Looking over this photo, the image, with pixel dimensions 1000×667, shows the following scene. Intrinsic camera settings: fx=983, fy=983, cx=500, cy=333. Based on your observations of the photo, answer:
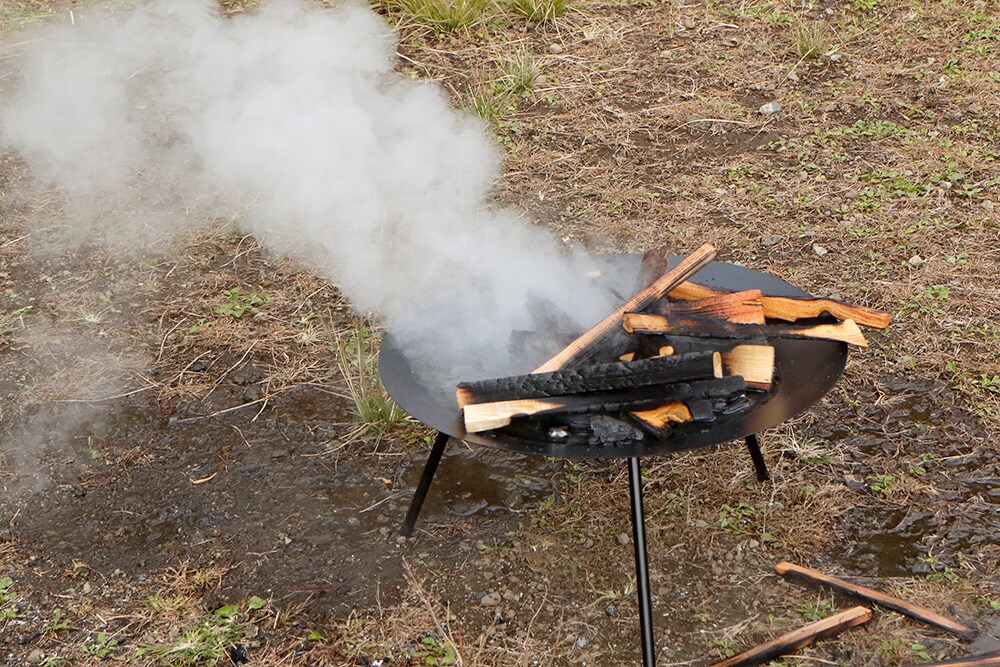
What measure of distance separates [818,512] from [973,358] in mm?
980

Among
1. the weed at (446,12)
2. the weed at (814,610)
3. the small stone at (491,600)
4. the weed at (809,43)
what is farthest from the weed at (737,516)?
the weed at (446,12)

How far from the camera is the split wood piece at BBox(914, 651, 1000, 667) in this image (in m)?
2.17

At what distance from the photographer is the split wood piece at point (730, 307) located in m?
2.41

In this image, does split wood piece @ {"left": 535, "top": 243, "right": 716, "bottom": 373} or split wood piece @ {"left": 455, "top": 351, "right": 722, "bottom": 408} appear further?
split wood piece @ {"left": 535, "top": 243, "right": 716, "bottom": 373}

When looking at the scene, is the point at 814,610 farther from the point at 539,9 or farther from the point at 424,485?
the point at 539,9

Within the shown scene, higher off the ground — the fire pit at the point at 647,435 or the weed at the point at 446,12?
the weed at the point at 446,12

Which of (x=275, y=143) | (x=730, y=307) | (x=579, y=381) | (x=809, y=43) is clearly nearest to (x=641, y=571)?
(x=579, y=381)

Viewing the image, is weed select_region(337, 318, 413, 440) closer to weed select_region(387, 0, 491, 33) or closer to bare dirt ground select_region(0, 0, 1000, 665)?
bare dirt ground select_region(0, 0, 1000, 665)

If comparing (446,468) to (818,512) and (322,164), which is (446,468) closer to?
(818,512)

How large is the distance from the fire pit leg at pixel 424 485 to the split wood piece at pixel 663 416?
1.87ft

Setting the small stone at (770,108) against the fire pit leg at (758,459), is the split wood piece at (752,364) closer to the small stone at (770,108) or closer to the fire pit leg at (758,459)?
the fire pit leg at (758,459)

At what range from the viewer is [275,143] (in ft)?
15.1

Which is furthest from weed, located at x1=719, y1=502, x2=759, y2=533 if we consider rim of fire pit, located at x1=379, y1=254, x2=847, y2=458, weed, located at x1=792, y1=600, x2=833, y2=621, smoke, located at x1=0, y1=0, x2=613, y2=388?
smoke, located at x1=0, y1=0, x2=613, y2=388

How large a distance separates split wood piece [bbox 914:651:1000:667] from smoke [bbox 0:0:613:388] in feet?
5.17
